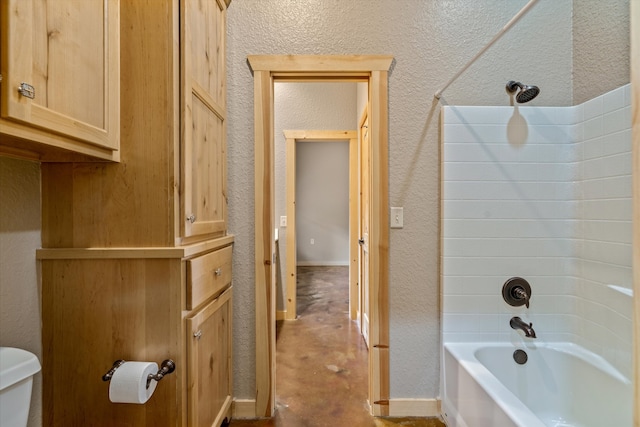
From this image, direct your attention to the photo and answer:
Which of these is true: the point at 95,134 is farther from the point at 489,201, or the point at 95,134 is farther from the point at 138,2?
the point at 489,201

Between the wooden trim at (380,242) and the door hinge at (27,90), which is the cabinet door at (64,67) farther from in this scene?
the wooden trim at (380,242)

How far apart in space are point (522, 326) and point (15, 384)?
208cm

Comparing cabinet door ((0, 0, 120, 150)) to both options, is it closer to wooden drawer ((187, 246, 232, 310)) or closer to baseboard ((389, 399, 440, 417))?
wooden drawer ((187, 246, 232, 310))

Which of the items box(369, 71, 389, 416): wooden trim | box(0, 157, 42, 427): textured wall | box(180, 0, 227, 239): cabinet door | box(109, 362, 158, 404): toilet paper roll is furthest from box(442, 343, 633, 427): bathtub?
box(0, 157, 42, 427): textured wall

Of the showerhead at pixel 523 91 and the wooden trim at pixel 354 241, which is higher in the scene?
the showerhead at pixel 523 91

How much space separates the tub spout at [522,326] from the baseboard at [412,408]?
0.60 m

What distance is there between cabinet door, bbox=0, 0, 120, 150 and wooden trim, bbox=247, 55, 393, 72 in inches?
28.2

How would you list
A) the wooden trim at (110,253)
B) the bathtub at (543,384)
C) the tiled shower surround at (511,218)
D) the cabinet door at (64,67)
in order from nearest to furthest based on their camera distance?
the cabinet door at (64,67)
the wooden trim at (110,253)
the bathtub at (543,384)
the tiled shower surround at (511,218)

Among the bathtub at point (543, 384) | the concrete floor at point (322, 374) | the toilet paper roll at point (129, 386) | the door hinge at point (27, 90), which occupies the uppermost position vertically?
the door hinge at point (27, 90)

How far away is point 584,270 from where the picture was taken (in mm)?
1502

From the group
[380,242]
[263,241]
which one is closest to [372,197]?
[380,242]

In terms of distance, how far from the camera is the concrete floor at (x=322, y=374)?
1.57 meters

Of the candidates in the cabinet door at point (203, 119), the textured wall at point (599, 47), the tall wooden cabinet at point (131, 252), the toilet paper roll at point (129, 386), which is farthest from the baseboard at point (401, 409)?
the textured wall at point (599, 47)

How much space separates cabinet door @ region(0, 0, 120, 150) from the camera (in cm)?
66
